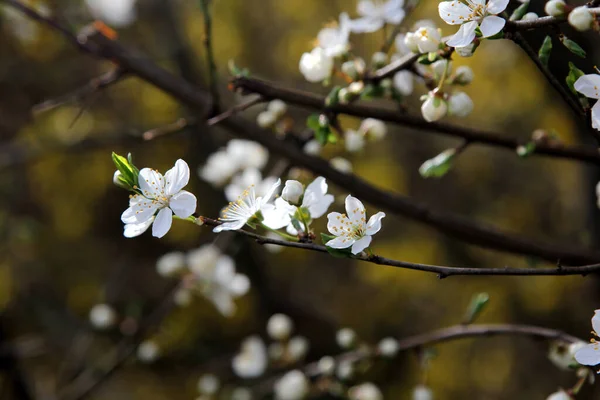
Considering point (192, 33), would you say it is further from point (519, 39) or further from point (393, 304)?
point (519, 39)

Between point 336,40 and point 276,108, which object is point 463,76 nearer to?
point 336,40

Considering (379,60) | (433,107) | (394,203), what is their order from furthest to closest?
(394,203)
(379,60)
(433,107)

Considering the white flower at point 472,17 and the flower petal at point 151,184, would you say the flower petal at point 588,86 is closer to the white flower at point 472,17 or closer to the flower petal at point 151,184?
the white flower at point 472,17

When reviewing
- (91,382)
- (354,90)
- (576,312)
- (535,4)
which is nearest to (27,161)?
(91,382)

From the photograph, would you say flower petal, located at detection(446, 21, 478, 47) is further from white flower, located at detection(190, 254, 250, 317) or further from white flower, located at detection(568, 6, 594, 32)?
white flower, located at detection(190, 254, 250, 317)

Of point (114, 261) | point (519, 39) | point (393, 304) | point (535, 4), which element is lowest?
point (114, 261)

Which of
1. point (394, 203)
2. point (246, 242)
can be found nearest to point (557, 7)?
point (394, 203)
